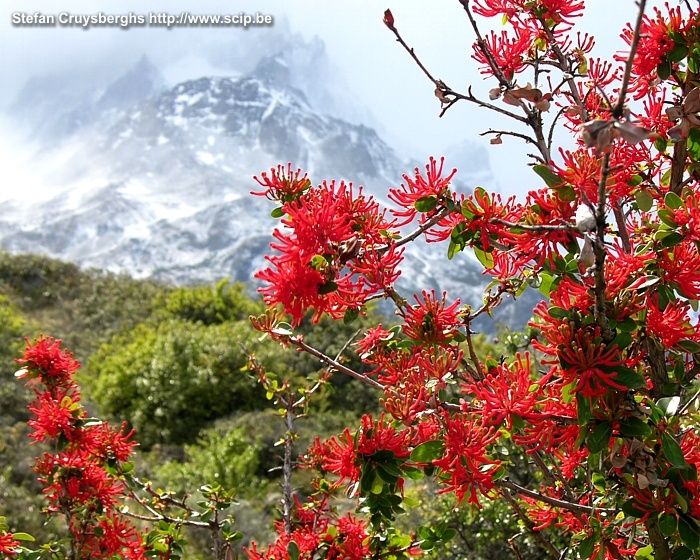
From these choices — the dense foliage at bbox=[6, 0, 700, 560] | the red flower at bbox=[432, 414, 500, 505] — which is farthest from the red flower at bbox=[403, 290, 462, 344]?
the red flower at bbox=[432, 414, 500, 505]

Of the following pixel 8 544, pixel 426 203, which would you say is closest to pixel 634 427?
pixel 426 203

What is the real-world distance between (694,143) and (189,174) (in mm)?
90853

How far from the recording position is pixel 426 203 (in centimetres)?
110

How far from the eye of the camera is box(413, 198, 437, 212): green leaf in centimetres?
110

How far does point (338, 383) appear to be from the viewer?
34.5 ft

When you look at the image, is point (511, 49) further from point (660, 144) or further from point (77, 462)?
point (77, 462)

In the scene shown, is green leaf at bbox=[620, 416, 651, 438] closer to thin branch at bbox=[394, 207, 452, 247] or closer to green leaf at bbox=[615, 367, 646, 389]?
green leaf at bbox=[615, 367, 646, 389]

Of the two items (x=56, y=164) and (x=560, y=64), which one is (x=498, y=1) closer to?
(x=560, y=64)

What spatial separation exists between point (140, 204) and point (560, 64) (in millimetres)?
79532

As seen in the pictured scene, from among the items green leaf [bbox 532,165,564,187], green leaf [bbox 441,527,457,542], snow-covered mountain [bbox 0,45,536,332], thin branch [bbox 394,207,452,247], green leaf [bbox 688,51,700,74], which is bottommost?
green leaf [bbox 441,527,457,542]

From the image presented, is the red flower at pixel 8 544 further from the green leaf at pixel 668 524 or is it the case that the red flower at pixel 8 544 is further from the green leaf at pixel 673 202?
the green leaf at pixel 673 202

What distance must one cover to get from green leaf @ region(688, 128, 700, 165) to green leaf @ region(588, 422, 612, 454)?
2.04 feet

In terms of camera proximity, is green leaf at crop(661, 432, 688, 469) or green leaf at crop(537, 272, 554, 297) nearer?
green leaf at crop(661, 432, 688, 469)

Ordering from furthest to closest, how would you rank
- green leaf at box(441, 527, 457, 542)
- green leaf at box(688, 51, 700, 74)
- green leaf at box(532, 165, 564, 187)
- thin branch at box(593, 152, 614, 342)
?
green leaf at box(441, 527, 457, 542) → green leaf at box(688, 51, 700, 74) → green leaf at box(532, 165, 564, 187) → thin branch at box(593, 152, 614, 342)
